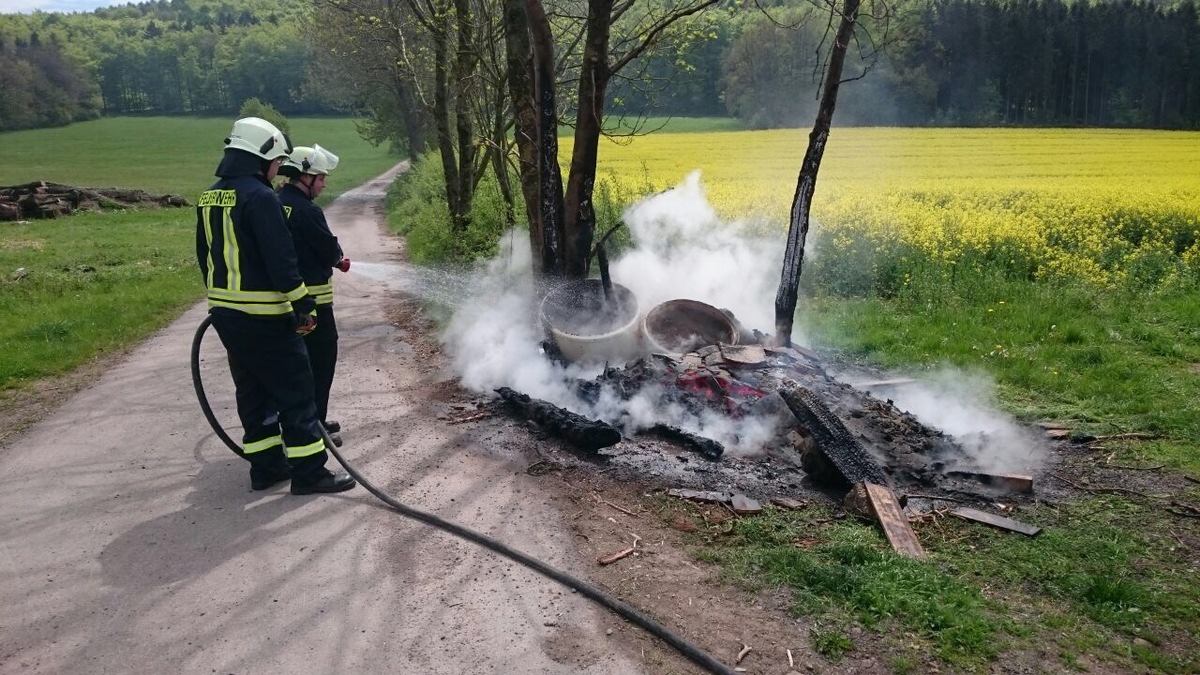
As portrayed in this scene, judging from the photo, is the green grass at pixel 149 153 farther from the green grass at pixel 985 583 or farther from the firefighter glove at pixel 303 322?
the green grass at pixel 985 583

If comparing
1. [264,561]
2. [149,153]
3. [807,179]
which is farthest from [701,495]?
[149,153]

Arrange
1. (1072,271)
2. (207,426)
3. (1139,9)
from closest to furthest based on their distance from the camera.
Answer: (207,426) < (1072,271) < (1139,9)

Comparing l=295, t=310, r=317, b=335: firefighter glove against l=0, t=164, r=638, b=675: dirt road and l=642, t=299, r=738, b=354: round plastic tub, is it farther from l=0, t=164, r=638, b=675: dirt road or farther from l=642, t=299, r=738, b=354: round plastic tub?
l=642, t=299, r=738, b=354: round plastic tub

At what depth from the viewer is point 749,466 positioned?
221 inches

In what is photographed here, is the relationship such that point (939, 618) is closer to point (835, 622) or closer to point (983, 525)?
point (835, 622)

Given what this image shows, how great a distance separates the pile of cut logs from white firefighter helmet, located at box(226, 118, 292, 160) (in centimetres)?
2281

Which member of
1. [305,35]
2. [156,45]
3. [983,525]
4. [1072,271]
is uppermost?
[156,45]

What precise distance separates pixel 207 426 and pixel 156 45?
10651 centimetres

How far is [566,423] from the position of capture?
587cm

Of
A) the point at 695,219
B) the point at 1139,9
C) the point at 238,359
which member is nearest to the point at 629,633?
the point at 238,359

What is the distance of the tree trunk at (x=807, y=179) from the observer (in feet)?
23.8

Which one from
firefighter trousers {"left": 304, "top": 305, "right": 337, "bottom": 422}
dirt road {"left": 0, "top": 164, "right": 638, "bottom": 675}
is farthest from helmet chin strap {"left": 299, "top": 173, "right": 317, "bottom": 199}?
A: dirt road {"left": 0, "top": 164, "right": 638, "bottom": 675}

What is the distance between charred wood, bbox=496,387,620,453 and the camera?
568 centimetres

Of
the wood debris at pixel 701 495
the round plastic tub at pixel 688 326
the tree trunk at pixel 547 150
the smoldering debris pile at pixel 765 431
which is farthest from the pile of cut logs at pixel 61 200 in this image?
the wood debris at pixel 701 495
